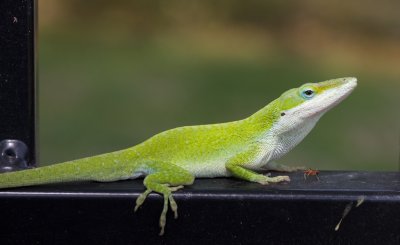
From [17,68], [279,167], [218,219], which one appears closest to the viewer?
[218,219]

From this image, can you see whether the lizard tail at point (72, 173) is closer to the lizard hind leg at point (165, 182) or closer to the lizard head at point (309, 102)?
the lizard hind leg at point (165, 182)

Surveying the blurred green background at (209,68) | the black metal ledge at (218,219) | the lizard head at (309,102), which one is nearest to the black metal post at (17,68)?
the black metal ledge at (218,219)

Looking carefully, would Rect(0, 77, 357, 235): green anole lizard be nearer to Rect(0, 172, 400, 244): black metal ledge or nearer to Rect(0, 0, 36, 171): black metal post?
Rect(0, 0, 36, 171): black metal post

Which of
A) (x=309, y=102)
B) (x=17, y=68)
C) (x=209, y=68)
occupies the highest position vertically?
(x=17, y=68)

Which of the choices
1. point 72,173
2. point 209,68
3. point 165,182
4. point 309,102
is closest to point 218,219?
point 165,182

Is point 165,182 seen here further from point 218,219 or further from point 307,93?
point 307,93

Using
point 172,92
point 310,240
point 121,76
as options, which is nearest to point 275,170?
point 310,240

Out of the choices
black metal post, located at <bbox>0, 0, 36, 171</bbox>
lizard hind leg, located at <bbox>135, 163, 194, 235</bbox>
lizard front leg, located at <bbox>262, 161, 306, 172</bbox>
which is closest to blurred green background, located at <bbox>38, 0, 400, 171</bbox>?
lizard front leg, located at <bbox>262, 161, 306, 172</bbox>
